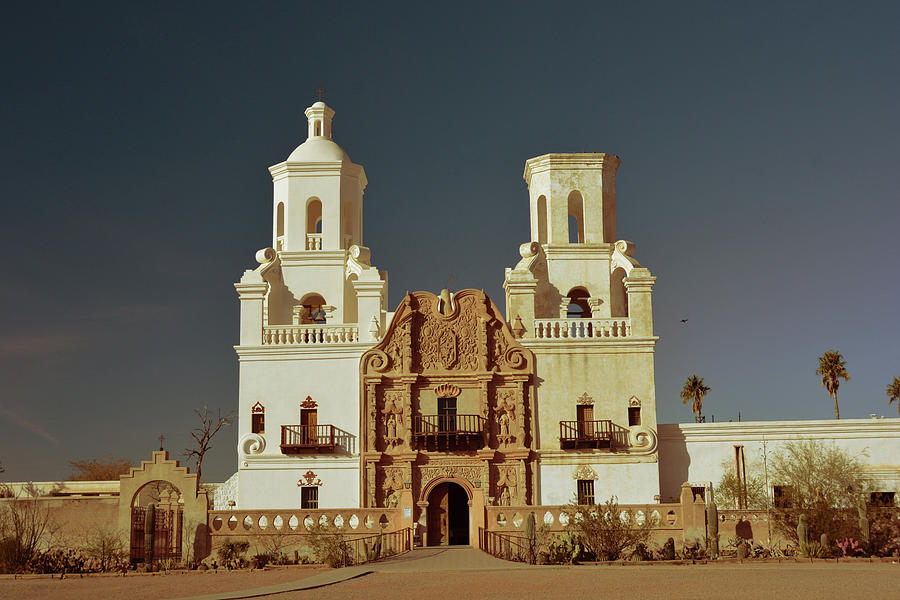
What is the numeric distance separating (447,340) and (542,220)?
7482 millimetres

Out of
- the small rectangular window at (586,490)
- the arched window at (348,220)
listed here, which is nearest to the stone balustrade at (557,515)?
the small rectangular window at (586,490)

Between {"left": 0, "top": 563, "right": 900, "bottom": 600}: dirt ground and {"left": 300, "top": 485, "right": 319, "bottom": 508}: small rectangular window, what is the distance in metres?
10.0

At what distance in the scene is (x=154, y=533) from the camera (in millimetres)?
32812

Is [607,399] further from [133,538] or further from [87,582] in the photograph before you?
[87,582]

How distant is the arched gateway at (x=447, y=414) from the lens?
40.1 meters

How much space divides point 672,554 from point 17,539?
19737 mm

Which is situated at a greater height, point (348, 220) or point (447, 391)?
point (348, 220)

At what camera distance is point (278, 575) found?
2898 cm

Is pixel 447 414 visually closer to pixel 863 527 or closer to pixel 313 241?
pixel 313 241

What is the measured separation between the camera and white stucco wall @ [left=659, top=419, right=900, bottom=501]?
134 ft

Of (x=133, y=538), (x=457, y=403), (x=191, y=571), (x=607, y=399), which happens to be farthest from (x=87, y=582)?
(x=607, y=399)

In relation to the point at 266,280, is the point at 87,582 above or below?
below

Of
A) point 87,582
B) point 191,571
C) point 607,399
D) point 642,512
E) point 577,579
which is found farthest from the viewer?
point 607,399

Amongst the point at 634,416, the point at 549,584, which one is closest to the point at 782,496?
the point at 634,416
